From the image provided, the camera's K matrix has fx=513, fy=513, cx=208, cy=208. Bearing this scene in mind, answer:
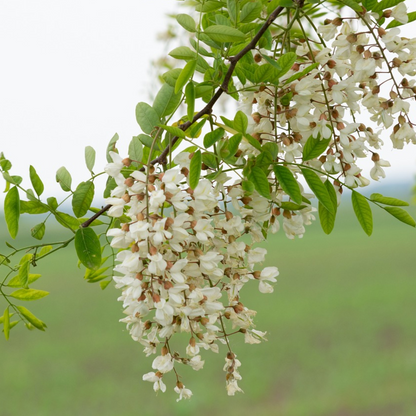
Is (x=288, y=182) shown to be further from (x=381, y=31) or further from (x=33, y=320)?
(x=33, y=320)

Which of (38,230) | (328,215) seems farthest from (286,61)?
(38,230)

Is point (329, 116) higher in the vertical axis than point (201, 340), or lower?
higher

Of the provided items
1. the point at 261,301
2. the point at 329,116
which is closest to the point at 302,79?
the point at 329,116

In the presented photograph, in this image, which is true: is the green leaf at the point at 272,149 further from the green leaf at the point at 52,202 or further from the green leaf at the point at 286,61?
the green leaf at the point at 52,202

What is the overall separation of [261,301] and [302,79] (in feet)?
11.3

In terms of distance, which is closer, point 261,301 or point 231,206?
point 231,206

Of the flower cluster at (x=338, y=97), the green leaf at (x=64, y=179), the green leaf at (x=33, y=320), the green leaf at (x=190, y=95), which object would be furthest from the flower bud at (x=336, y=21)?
the green leaf at (x=33, y=320)

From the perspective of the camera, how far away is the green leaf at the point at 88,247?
38 centimetres

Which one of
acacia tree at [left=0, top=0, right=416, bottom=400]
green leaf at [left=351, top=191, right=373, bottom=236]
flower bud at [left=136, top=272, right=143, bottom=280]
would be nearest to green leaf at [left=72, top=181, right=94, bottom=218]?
acacia tree at [left=0, top=0, right=416, bottom=400]

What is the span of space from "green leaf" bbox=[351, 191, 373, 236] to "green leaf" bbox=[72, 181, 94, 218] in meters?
0.21

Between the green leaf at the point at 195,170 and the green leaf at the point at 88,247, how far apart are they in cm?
10

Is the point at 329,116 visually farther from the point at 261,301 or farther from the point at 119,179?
the point at 261,301

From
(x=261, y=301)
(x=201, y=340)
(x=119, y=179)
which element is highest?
(x=119, y=179)

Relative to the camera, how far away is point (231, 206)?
39cm
